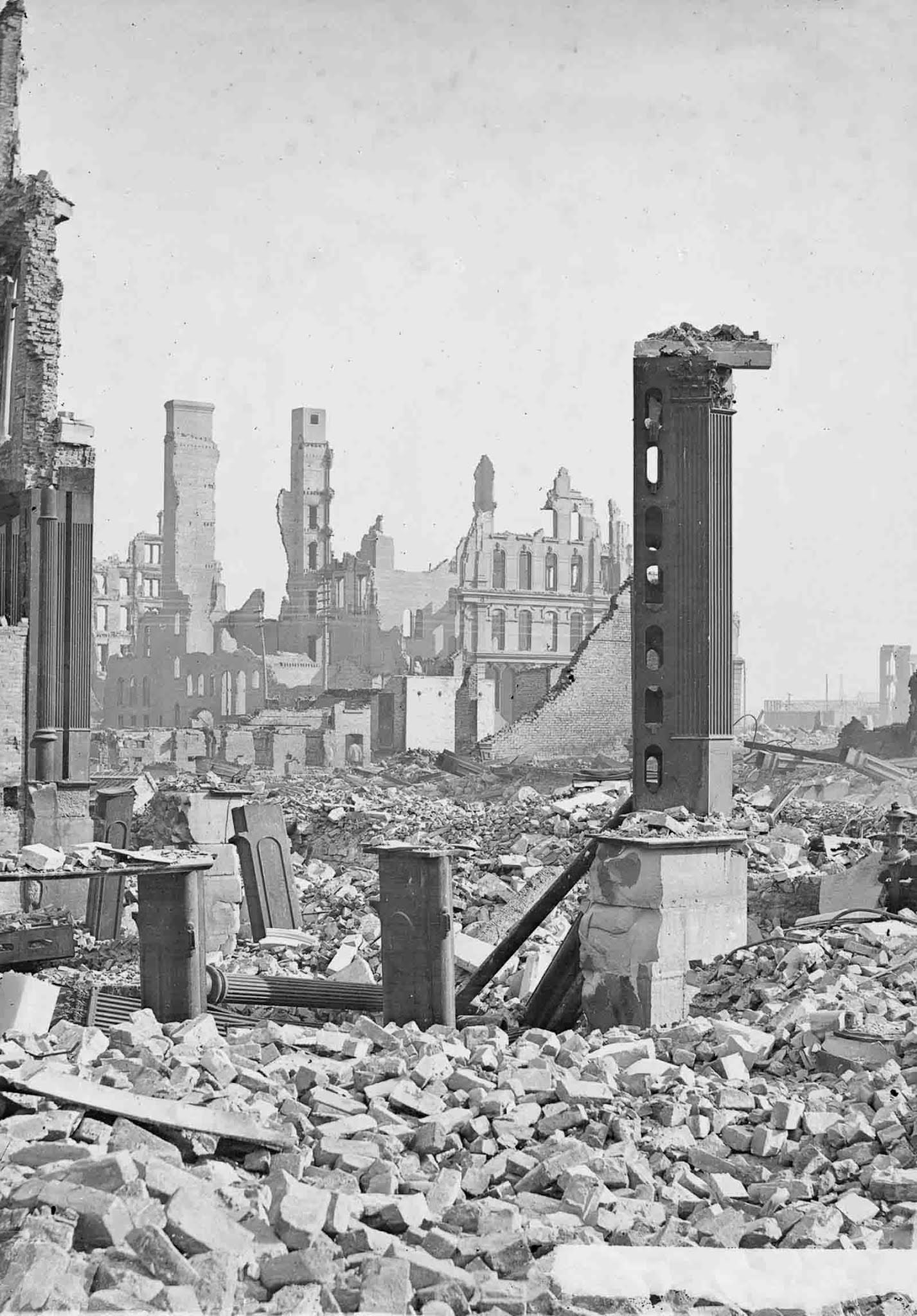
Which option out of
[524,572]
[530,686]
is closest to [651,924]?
[530,686]

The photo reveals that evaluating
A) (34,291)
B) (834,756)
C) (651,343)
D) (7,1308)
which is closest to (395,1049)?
(7,1308)

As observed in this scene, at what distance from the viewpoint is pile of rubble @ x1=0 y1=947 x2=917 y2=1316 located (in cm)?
353

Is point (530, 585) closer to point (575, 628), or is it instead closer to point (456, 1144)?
point (575, 628)

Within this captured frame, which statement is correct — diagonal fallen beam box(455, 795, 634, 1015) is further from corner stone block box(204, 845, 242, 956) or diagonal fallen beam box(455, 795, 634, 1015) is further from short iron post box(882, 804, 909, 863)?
corner stone block box(204, 845, 242, 956)

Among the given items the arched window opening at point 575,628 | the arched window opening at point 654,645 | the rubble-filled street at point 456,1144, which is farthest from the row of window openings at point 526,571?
the rubble-filled street at point 456,1144

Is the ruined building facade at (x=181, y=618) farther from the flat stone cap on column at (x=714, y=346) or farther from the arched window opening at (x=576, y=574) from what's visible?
the flat stone cap on column at (x=714, y=346)

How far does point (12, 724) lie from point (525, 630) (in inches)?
1455

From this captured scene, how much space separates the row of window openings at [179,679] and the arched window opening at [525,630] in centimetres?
1112

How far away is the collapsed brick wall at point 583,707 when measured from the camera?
31.8 metres

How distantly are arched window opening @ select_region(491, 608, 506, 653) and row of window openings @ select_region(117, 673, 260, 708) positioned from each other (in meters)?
9.94

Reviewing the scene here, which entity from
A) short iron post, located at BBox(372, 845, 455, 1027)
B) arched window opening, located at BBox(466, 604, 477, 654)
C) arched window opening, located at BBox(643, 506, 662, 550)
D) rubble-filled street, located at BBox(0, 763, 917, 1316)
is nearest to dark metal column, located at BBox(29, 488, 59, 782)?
rubble-filled street, located at BBox(0, 763, 917, 1316)

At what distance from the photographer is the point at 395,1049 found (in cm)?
610

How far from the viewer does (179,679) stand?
147ft

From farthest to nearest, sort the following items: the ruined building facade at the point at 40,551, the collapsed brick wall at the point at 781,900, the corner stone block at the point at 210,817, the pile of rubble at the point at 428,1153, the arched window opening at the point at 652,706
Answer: the ruined building facade at the point at 40,551 → the corner stone block at the point at 210,817 → the arched window opening at the point at 652,706 → the collapsed brick wall at the point at 781,900 → the pile of rubble at the point at 428,1153
